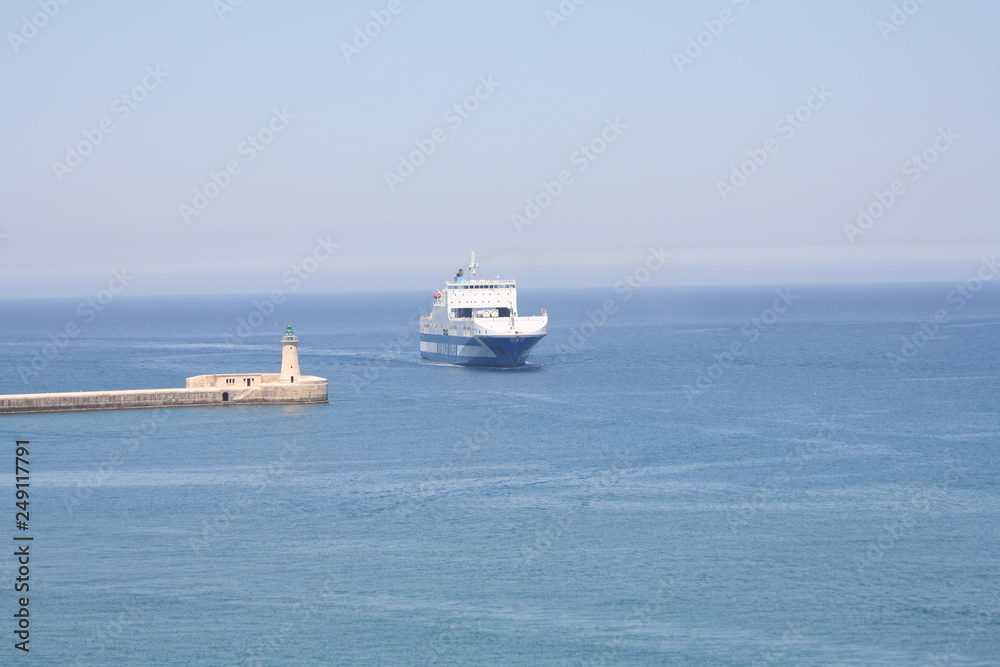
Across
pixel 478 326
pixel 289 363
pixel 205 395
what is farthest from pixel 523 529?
pixel 478 326

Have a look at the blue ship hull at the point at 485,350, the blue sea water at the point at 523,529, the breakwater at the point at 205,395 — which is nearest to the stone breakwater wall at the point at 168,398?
the breakwater at the point at 205,395

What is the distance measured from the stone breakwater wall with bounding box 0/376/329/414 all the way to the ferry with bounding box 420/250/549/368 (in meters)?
19.9

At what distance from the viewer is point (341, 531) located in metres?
35.6

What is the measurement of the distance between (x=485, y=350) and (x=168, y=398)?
28.2 m

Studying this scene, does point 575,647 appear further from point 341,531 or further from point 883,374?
point 883,374

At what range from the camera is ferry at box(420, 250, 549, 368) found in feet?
274

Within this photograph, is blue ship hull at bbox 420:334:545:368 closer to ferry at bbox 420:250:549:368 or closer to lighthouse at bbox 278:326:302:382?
ferry at bbox 420:250:549:368

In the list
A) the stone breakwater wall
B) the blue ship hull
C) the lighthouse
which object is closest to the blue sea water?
the stone breakwater wall

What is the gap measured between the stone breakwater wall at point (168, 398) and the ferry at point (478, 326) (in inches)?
784

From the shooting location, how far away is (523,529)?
35.8 metres

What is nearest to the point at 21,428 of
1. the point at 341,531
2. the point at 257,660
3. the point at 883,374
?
the point at 341,531

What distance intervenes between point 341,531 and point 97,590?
8060 mm

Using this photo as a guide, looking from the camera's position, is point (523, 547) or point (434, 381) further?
point (434, 381)

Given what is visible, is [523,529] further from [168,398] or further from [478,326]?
[478,326]
